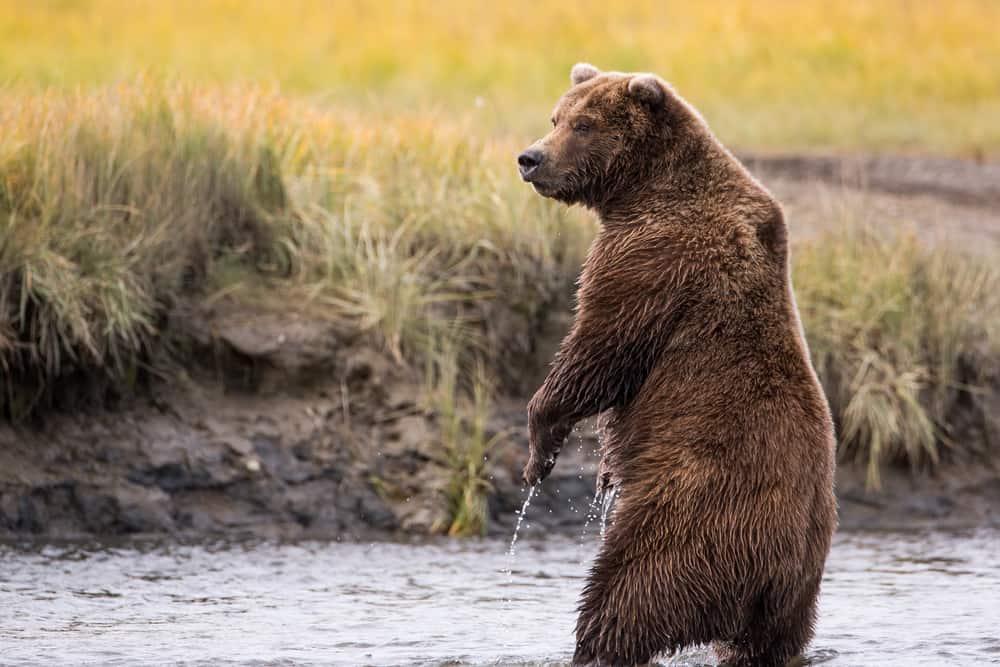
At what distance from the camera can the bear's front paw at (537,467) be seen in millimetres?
5315

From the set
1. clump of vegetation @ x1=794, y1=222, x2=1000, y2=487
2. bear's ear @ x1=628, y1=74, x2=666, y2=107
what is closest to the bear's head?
bear's ear @ x1=628, y1=74, x2=666, y2=107

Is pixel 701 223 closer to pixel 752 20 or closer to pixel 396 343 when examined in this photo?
pixel 396 343

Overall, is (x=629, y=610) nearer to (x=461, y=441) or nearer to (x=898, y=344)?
(x=461, y=441)

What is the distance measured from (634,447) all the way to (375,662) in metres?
1.31

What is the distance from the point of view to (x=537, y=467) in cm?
534

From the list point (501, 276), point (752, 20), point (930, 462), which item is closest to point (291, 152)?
point (501, 276)

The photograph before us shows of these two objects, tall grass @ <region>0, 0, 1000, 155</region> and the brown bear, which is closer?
the brown bear

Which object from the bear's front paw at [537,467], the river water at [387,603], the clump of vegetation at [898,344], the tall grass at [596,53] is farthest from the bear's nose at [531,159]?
the tall grass at [596,53]

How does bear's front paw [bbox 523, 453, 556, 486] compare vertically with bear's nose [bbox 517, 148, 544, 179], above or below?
below

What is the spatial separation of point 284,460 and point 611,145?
3.44 meters

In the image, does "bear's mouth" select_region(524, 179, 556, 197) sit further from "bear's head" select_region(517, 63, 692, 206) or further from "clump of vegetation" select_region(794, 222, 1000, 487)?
"clump of vegetation" select_region(794, 222, 1000, 487)

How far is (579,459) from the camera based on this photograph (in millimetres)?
8680

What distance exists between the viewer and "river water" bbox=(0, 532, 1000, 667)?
570cm

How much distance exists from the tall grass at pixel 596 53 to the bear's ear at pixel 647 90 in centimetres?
1010
